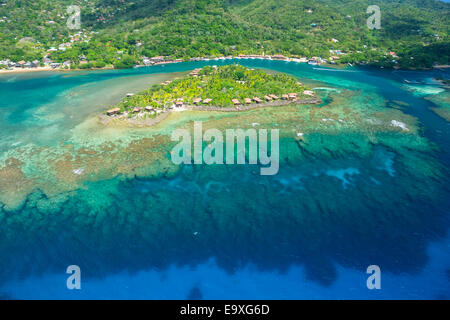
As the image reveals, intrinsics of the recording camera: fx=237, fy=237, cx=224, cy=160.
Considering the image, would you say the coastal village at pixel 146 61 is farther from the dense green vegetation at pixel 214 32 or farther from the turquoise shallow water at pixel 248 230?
the turquoise shallow water at pixel 248 230

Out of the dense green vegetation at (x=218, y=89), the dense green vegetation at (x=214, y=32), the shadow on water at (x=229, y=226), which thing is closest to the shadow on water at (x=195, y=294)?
the shadow on water at (x=229, y=226)

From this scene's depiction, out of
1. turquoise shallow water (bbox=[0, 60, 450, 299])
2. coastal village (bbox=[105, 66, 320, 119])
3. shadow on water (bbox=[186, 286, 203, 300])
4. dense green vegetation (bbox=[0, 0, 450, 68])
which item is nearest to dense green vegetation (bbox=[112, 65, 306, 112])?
coastal village (bbox=[105, 66, 320, 119])

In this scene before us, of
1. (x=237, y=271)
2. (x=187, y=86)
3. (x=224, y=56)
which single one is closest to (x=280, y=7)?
(x=224, y=56)

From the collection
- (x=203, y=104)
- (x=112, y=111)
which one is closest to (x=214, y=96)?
(x=203, y=104)

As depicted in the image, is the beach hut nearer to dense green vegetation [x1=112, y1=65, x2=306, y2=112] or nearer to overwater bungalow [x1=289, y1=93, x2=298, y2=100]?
dense green vegetation [x1=112, y1=65, x2=306, y2=112]

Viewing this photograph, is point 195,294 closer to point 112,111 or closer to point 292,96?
point 112,111
